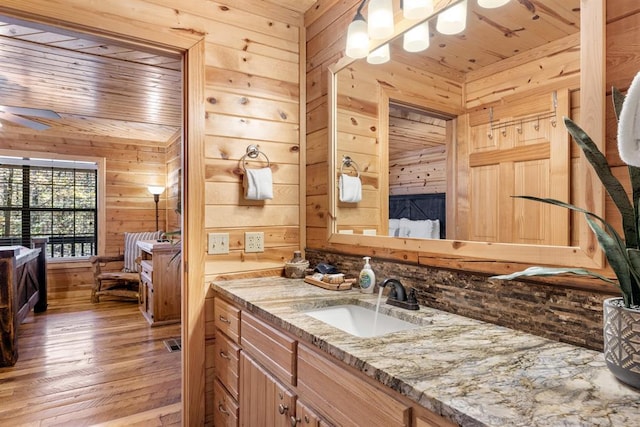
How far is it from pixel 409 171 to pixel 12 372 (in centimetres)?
323

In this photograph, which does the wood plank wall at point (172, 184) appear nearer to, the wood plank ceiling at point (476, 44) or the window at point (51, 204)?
the window at point (51, 204)

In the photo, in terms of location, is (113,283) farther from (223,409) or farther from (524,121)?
(524,121)

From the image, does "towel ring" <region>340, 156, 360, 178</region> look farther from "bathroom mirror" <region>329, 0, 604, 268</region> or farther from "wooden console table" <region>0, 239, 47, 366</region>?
"wooden console table" <region>0, 239, 47, 366</region>

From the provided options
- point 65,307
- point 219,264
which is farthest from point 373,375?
point 65,307

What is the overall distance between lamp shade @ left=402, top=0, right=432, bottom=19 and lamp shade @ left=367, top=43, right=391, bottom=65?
0.86 feet

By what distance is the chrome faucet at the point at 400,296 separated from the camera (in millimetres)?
1423

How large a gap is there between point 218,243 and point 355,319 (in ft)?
2.73

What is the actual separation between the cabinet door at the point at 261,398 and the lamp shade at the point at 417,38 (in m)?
1.42

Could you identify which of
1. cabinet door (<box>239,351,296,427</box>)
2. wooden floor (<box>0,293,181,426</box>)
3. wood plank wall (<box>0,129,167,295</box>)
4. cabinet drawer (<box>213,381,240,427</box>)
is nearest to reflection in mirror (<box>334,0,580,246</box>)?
cabinet door (<box>239,351,296,427</box>)

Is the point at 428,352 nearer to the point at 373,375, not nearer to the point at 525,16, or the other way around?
the point at 373,375

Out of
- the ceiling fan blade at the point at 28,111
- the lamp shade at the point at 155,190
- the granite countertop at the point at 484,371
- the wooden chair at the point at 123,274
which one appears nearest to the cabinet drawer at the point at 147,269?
the wooden chair at the point at 123,274

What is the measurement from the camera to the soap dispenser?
168cm

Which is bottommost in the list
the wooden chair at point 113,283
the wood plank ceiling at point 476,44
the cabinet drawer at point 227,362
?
the wooden chair at point 113,283

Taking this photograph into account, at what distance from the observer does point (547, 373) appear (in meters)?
0.85
